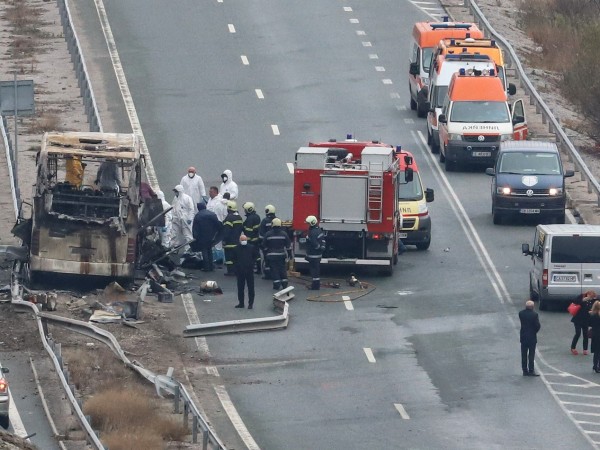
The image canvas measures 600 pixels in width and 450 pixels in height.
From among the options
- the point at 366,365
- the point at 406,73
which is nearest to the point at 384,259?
the point at 366,365

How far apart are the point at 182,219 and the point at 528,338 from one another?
368 inches

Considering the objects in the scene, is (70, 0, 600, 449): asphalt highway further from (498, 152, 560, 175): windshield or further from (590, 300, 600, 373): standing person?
(498, 152, 560, 175): windshield

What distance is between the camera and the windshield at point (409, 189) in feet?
129

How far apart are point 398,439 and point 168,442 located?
10.6 feet

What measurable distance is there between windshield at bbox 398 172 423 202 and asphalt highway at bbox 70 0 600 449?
1.08 metres

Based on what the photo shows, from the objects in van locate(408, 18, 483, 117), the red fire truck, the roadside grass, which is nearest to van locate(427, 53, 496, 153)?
van locate(408, 18, 483, 117)

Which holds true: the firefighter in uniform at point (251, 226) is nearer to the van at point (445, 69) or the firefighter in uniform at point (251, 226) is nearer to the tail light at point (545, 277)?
the tail light at point (545, 277)

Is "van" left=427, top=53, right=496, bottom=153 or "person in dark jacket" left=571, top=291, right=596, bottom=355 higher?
"van" left=427, top=53, right=496, bottom=153

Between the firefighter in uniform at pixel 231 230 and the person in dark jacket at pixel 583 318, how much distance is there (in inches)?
276

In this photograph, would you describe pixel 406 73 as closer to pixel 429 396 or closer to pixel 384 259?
pixel 384 259

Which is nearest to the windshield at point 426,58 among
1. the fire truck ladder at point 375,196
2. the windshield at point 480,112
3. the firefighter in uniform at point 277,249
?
the windshield at point 480,112

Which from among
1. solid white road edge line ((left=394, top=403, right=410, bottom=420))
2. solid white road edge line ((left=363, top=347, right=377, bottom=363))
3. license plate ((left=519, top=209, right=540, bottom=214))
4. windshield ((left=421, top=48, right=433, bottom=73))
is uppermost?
windshield ((left=421, top=48, right=433, bottom=73))

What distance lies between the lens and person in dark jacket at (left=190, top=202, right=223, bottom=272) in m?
36.4

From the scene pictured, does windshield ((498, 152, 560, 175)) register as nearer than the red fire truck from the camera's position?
No
